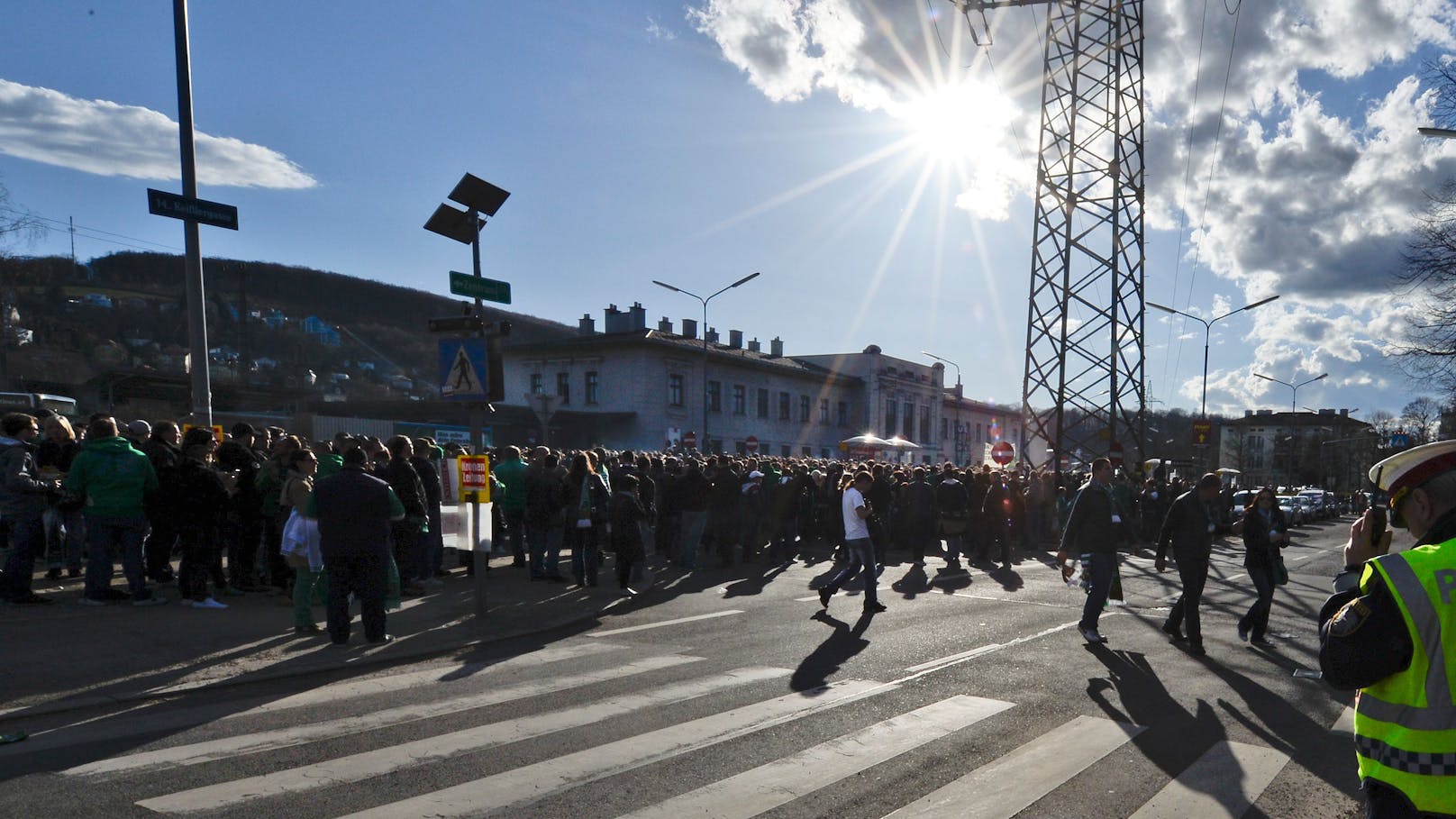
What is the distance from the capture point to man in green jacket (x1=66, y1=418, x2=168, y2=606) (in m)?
9.66

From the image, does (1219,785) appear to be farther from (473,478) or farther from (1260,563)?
(473,478)

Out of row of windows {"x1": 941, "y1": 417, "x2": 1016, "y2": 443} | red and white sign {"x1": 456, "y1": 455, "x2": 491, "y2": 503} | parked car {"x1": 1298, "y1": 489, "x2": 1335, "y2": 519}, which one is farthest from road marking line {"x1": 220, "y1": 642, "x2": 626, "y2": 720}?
row of windows {"x1": 941, "y1": 417, "x2": 1016, "y2": 443}

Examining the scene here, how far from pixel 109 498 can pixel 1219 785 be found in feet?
31.8

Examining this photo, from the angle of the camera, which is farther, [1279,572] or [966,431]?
[966,431]

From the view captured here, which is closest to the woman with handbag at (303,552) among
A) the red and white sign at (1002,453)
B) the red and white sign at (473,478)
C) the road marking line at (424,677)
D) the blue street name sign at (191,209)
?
the red and white sign at (473,478)

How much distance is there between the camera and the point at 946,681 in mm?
7945

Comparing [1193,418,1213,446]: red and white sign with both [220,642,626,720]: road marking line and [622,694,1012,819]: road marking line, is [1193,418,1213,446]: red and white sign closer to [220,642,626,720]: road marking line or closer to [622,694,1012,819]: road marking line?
[220,642,626,720]: road marking line

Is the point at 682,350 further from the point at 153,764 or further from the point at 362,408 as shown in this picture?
the point at 153,764

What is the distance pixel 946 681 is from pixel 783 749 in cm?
247

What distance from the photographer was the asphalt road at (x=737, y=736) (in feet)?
16.5

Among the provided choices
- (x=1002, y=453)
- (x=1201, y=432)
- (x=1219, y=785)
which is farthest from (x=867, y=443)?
(x=1219, y=785)

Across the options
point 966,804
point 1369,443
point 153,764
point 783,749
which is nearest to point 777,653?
point 783,749

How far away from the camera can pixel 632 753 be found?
19.0 feet

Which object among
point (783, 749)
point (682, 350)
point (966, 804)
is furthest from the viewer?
point (682, 350)
